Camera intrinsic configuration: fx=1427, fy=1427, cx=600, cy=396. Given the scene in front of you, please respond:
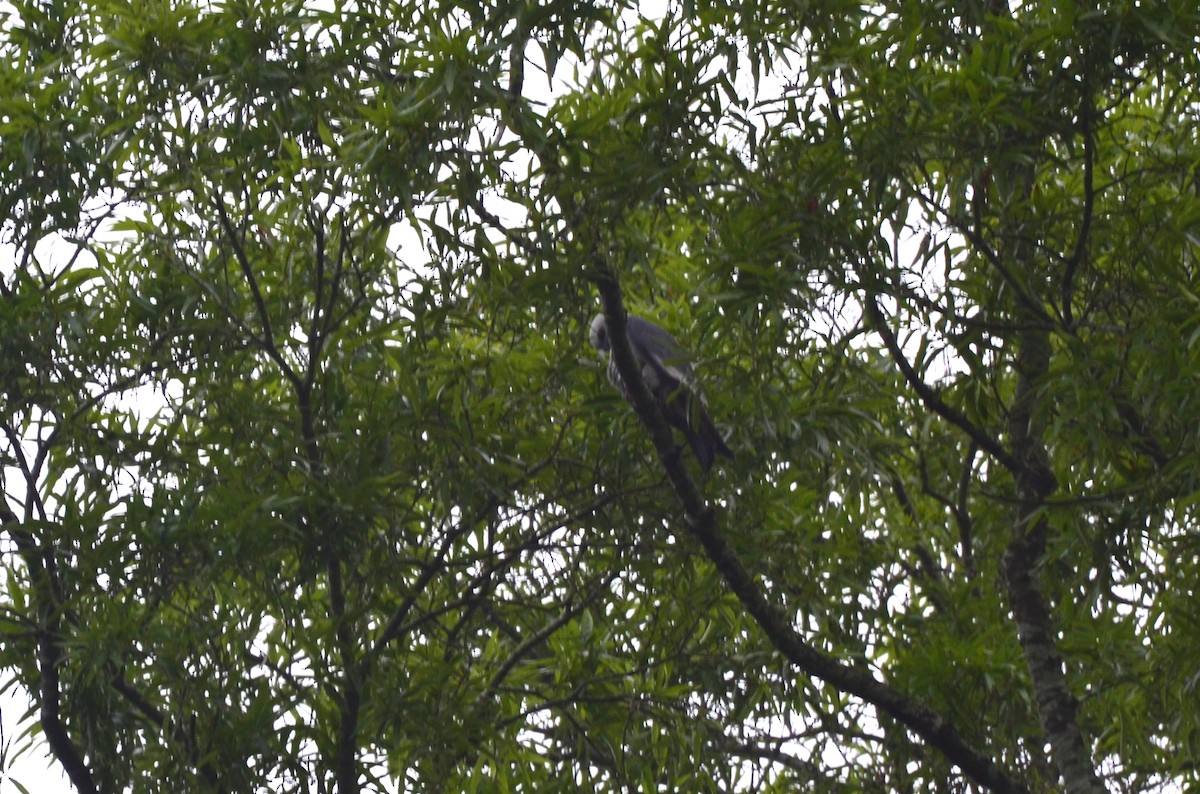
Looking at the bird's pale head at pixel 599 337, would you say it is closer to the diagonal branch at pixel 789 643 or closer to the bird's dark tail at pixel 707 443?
the bird's dark tail at pixel 707 443

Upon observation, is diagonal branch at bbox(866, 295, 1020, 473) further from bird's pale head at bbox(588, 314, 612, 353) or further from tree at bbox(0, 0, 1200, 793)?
bird's pale head at bbox(588, 314, 612, 353)

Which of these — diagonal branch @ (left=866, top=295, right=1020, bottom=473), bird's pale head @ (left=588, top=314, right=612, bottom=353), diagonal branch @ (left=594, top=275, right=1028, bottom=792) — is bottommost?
diagonal branch @ (left=594, top=275, right=1028, bottom=792)

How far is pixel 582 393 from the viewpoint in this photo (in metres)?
4.69

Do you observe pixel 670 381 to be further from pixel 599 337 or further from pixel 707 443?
pixel 707 443

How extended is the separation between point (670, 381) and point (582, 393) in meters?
0.68

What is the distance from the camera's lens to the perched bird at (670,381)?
161 inches

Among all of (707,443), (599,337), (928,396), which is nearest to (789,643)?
(707,443)

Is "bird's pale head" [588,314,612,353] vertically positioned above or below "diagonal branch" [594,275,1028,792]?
above

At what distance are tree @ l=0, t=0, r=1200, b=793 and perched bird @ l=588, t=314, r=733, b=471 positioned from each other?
→ 0.30 ft

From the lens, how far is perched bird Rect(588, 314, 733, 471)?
4.08 m

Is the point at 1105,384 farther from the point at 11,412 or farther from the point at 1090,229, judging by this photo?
the point at 11,412

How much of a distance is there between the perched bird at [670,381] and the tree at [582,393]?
3.7 inches

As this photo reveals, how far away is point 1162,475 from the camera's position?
3.54m

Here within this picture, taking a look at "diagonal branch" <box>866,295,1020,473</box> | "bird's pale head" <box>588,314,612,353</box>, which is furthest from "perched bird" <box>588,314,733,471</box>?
"diagonal branch" <box>866,295,1020,473</box>
